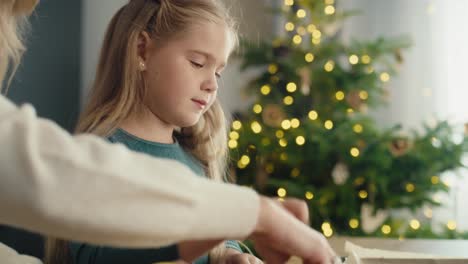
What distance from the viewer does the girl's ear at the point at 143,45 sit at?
1277mm

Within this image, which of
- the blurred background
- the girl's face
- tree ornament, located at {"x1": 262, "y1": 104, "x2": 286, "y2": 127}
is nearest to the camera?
the girl's face

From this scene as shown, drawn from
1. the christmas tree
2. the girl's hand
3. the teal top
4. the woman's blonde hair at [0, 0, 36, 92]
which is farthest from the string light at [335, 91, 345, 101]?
the woman's blonde hair at [0, 0, 36, 92]

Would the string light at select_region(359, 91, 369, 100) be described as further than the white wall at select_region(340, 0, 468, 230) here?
No

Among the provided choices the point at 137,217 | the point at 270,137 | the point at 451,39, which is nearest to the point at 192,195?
the point at 137,217

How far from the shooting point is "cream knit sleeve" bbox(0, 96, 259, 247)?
47 centimetres

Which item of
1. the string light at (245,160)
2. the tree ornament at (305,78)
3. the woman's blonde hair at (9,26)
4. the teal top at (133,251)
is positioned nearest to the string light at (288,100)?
the tree ornament at (305,78)

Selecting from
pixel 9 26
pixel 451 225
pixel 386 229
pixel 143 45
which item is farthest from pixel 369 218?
pixel 9 26

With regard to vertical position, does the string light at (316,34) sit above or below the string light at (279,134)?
above

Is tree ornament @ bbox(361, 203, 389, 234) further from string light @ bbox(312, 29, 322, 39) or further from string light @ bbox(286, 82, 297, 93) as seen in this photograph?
string light @ bbox(312, 29, 322, 39)

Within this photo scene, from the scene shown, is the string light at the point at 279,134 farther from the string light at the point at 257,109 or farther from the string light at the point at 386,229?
the string light at the point at 386,229

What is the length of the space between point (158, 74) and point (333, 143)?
79.3 inches

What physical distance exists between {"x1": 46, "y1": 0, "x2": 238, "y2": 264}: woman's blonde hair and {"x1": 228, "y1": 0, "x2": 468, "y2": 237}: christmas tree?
181 centimetres

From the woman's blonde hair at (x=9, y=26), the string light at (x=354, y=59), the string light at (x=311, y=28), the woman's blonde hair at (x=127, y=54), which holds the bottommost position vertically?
the string light at (x=354, y=59)

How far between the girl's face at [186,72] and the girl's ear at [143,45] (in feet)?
0.03
